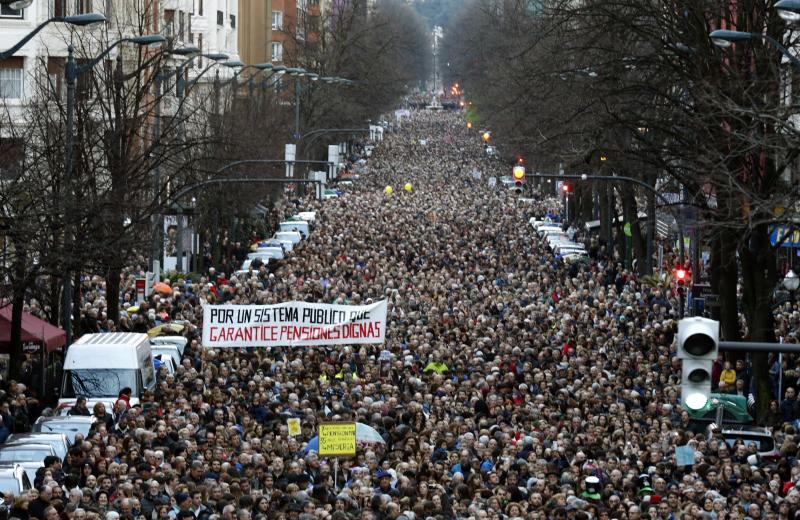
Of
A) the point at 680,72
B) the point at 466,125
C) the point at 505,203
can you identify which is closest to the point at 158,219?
the point at 680,72

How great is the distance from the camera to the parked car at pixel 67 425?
24.7 m

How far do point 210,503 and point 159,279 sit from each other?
27774 millimetres

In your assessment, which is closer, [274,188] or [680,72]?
[680,72]

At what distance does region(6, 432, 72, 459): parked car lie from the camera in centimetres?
2266

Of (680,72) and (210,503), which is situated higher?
(680,72)

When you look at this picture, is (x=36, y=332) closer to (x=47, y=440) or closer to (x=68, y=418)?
(x=68, y=418)

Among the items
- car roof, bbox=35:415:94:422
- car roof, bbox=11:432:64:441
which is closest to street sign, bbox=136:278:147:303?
car roof, bbox=35:415:94:422

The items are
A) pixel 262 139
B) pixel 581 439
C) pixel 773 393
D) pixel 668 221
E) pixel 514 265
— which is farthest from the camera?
pixel 262 139

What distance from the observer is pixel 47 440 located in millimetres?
22812

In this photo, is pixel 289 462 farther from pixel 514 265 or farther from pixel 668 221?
pixel 668 221

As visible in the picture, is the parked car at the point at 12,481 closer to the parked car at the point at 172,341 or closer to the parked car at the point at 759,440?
the parked car at the point at 759,440

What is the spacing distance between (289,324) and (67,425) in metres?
5.78

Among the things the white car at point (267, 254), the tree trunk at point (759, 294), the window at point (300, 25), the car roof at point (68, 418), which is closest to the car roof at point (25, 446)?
the car roof at point (68, 418)

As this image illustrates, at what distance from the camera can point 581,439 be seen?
76.3 feet
